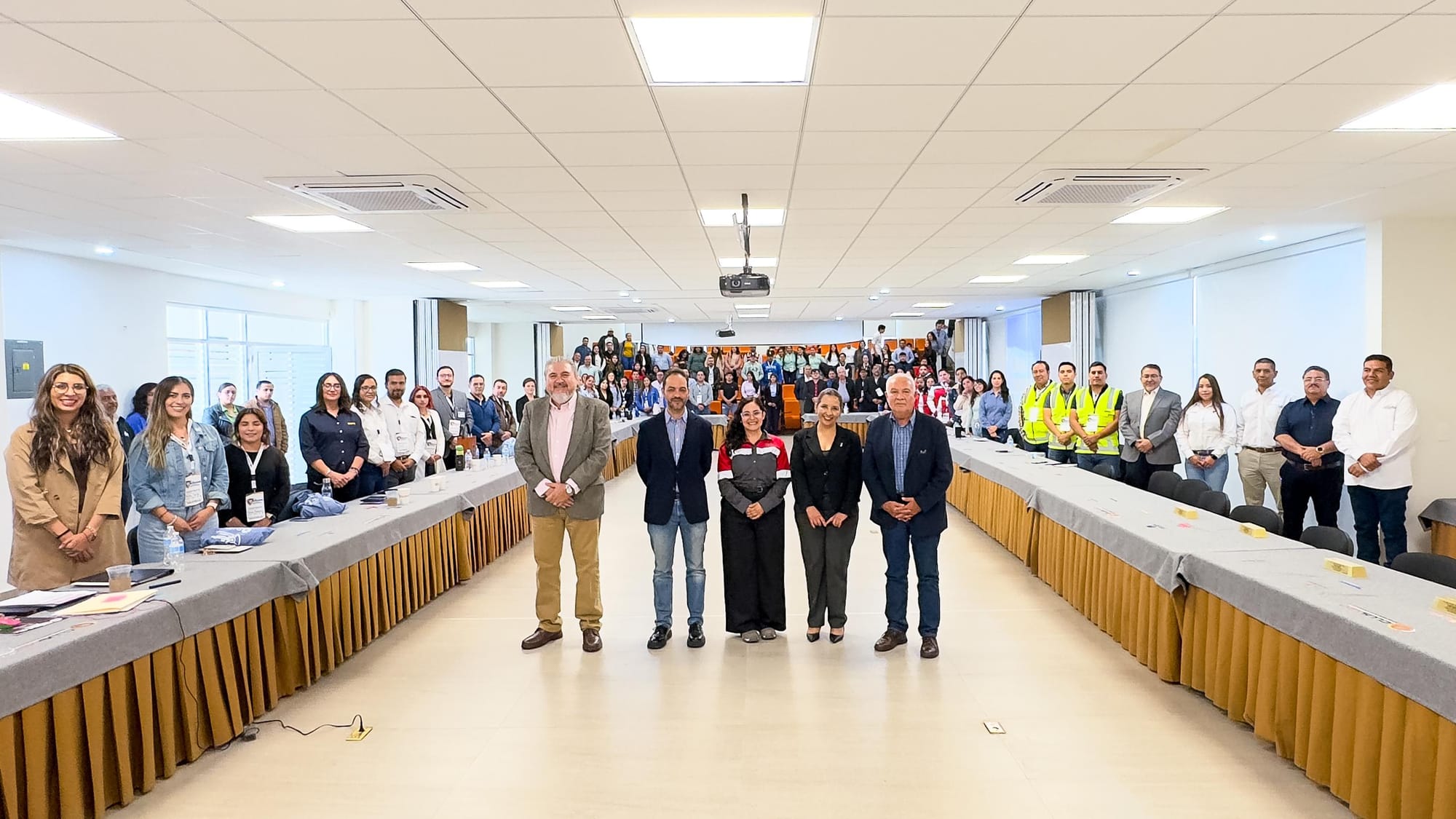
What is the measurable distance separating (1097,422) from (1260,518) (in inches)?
127

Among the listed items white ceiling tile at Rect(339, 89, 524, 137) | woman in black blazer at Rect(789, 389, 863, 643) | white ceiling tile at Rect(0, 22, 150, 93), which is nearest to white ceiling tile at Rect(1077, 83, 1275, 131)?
woman in black blazer at Rect(789, 389, 863, 643)

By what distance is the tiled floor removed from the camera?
9.19 ft

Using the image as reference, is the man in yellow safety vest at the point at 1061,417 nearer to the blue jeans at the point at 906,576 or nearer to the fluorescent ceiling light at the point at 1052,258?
the fluorescent ceiling light at the point at 1052,258

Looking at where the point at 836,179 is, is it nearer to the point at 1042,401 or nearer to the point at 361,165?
the point at 361,165

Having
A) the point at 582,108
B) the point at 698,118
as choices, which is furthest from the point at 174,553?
the point at 698,118

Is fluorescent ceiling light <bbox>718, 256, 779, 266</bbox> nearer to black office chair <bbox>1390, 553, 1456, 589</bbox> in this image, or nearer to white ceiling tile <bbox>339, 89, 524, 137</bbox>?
white ceiling tile <bbox>339, 89, 524, 137</bbox>

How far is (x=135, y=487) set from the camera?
3.91 m

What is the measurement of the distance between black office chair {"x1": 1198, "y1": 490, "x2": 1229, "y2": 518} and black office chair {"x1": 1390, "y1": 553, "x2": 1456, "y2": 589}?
139 centimetres

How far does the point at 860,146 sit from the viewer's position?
404 centimetres

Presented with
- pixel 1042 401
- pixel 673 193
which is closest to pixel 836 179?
pixel 673 193

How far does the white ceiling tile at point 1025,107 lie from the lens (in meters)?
3.24

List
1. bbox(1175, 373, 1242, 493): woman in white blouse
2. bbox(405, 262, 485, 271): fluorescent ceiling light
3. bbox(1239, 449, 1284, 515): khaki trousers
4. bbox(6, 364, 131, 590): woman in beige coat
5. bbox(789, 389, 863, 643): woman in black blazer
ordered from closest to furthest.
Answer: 1. bbox(6, 364, 131, 590): woman in beige coat
2. bbox(789, 389, 863, 643): woman in black blazer
3. bbox(1175, 373, 1242, 493): woman in white blouse
4. bbox(1239, 449, 1284, 515): khaki trousers
5. bbox(405, 262, 485, 271): fluorescent ceiling light

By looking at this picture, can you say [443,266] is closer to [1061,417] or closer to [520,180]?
[520,180]

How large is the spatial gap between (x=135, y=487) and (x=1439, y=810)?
5.18m
